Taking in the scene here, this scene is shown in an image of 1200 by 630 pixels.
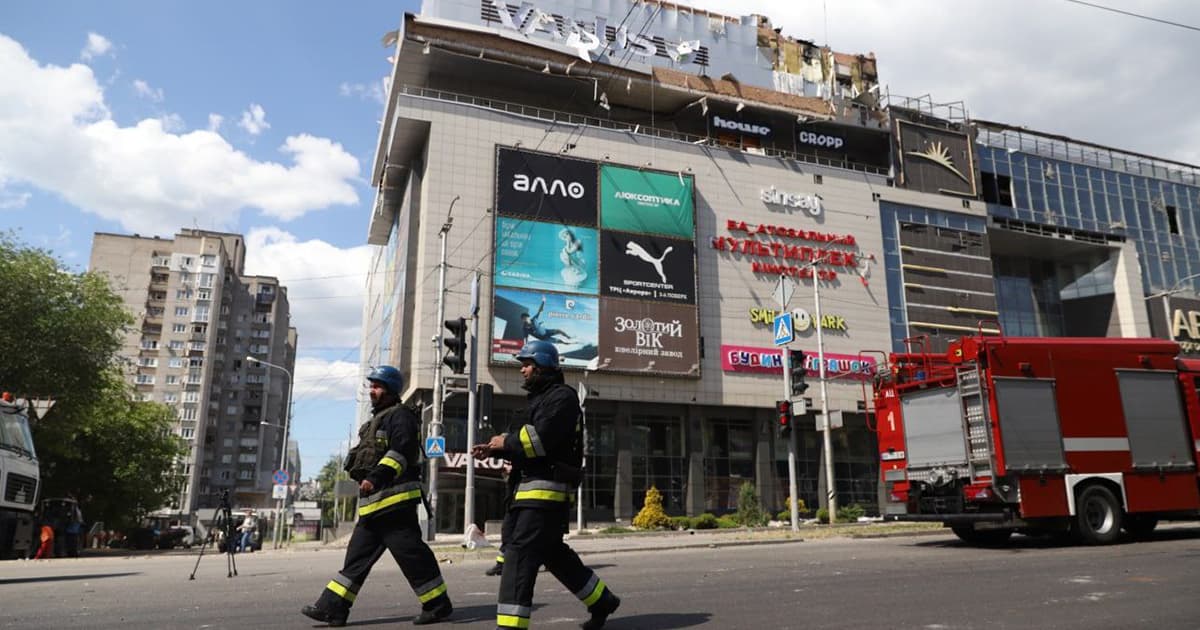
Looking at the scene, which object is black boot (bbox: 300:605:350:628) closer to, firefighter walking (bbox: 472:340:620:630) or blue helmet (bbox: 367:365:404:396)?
firefighter walking (bbox: 472:340:620:630)

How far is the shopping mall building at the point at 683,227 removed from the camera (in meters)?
34.8

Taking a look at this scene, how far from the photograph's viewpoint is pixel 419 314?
34188mm

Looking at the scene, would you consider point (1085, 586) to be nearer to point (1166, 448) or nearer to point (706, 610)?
point (706, 610)

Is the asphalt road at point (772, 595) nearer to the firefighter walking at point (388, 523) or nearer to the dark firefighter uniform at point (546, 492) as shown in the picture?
the firefighter walking at point (388, 523)

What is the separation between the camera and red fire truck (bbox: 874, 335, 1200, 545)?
36.7 ft

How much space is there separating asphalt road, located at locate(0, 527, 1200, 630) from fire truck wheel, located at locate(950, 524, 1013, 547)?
4.30 ft

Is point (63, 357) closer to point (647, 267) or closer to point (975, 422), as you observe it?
point (647, 267)

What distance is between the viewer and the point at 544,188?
117ft

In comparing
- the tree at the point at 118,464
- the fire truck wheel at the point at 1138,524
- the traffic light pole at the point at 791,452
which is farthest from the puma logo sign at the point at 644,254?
the fire truck wheel at the point at 1138,524

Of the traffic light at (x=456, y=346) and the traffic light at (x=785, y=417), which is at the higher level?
the traffic light at (x=456, y=346)

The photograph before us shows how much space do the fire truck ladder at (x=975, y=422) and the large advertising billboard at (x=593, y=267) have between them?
22796mm

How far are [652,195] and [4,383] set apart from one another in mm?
26425

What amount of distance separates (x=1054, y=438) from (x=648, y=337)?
24968 millimetres

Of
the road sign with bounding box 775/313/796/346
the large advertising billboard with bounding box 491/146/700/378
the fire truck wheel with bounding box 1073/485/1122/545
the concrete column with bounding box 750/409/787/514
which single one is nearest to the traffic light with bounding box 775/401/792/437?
the road sign with bounding box 775/313/796/346
